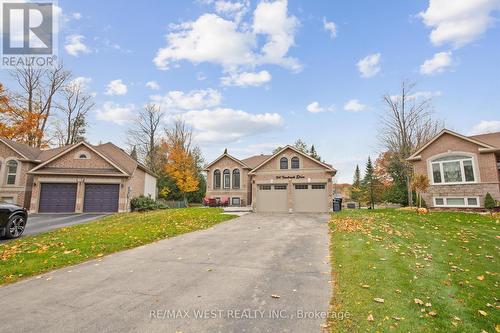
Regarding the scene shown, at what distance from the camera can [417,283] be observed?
495 cm

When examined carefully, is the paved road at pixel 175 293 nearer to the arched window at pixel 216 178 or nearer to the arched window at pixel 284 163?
the arched window at pixel 284 163

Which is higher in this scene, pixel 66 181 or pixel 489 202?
pixel 66 181

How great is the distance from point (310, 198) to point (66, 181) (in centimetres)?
2105

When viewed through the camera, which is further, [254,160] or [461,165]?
[254,160]

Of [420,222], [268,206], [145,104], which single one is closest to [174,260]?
[420,222]

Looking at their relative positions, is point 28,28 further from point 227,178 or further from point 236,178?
point 236,178

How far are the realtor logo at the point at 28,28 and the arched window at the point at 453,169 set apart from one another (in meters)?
28.2

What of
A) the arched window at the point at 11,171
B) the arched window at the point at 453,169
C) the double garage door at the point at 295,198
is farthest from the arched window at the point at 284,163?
the arched window at the point at 11,171

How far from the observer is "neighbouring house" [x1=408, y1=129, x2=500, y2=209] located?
17547 mm

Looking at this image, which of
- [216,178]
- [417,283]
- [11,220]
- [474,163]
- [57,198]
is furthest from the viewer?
[216,178]

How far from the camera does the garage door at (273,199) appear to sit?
2320 centimetres

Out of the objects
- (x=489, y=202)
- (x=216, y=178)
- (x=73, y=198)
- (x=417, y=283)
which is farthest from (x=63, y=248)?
(x=489, y=202)

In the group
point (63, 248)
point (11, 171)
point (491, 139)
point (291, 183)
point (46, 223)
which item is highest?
point (491, 139)

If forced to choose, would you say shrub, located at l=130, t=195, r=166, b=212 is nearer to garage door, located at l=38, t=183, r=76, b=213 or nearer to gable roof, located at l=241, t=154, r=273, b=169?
garage door, located at l=38, t=183, r=76, b=213
